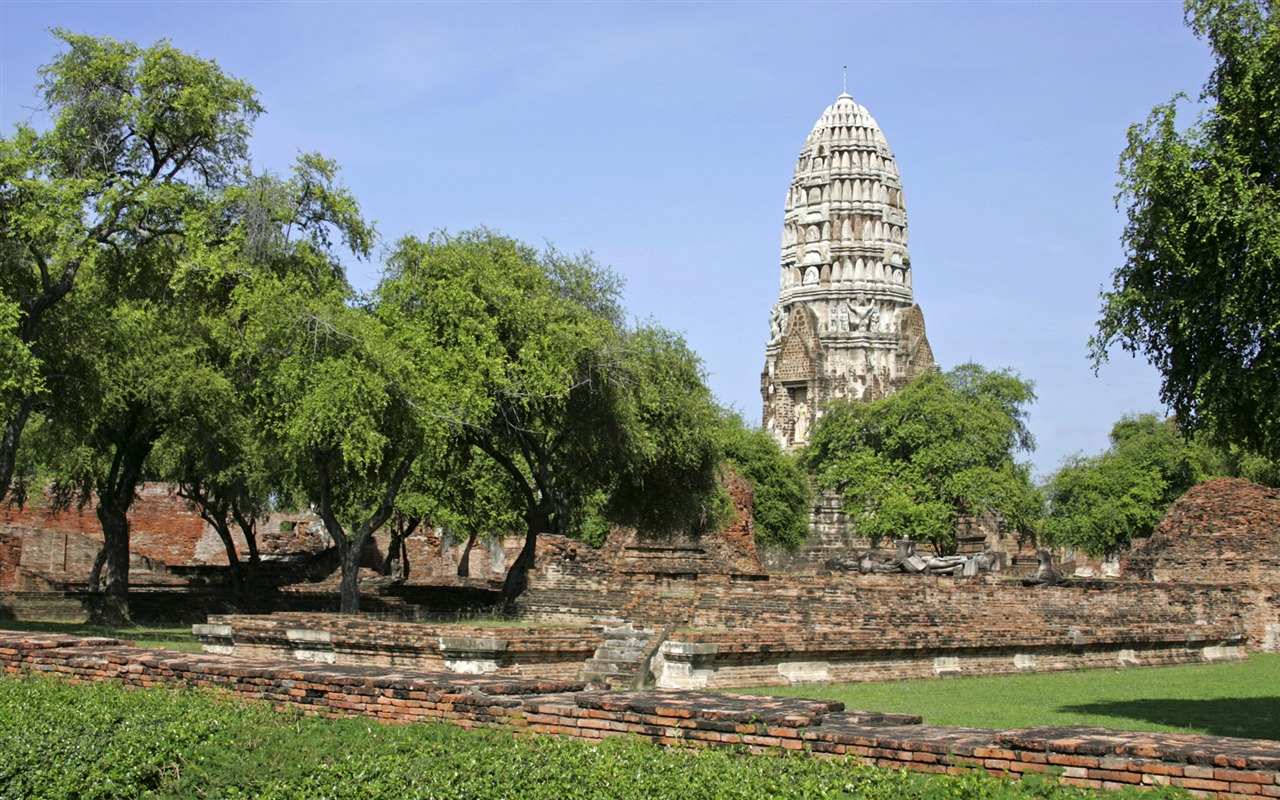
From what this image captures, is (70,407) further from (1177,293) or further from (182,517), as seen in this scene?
(182,517)

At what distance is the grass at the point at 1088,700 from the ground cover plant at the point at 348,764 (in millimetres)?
5430

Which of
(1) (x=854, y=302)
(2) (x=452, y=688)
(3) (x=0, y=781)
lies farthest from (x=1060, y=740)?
(1) (x=854, y=302)

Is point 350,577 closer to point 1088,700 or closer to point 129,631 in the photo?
point 129,631

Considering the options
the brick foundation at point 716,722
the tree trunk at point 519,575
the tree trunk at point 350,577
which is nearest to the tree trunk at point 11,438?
the tree trunk at point 350,577

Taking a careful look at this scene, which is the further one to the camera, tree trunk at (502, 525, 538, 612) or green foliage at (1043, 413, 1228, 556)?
green foliage at (1043, 413, 1228, 556)

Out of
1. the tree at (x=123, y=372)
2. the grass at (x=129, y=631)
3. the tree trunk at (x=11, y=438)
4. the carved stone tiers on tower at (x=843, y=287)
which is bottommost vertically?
the grass at (x=129, y=631)

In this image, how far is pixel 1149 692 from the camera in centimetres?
1734

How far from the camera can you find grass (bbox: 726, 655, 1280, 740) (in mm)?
13141

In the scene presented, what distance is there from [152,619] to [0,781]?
704 inches

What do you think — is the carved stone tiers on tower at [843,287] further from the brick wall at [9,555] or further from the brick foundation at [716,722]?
the brick foundation at [716,722]

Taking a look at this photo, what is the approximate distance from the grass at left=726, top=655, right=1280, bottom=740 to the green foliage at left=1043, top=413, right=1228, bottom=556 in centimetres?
3472

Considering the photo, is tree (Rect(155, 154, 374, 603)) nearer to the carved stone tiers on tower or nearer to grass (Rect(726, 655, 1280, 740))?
grass (Rect(726, 655, 1280, 740))

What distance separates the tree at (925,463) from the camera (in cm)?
5328

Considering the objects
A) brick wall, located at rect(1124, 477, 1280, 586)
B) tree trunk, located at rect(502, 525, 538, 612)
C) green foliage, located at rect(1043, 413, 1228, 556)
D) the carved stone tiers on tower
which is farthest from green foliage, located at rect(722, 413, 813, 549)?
tree trunk, located at rect(502, 525, 538, 612)
